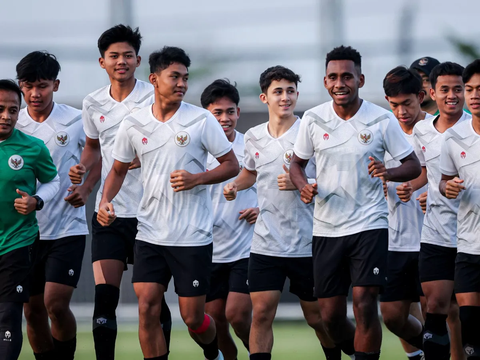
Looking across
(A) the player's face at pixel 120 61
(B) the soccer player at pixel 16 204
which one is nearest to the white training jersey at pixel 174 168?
(B) the soccer player at pixel 16 204

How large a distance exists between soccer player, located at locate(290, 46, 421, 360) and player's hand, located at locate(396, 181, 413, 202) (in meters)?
0.54

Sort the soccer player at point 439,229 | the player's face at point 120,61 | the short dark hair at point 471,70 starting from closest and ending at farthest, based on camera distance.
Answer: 1. the short dark hair at point 471,70
2. the soccer player at point 439,229
3. the player's face at point 120,61

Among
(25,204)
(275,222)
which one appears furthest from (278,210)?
(25,204)

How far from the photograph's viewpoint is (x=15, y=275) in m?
7.12

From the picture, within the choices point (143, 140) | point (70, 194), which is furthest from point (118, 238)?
point (143, 140)

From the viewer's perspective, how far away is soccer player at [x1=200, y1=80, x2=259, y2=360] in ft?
28.0

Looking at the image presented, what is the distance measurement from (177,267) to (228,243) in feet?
4.99

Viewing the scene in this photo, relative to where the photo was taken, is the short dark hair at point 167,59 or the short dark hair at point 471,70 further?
the short dark hair at point 167,59

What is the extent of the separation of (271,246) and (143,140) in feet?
4.68

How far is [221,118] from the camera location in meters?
8.85

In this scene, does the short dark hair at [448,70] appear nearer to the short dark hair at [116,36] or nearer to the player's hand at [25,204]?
the short dark hair at [116,36]

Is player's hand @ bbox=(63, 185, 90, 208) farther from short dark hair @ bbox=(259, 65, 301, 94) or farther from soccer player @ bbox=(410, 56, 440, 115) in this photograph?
soccer player @ bbox=(410, 56, 440, 115)

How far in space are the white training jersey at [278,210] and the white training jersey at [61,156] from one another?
1487mm

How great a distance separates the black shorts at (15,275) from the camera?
Result: 7078 mm
